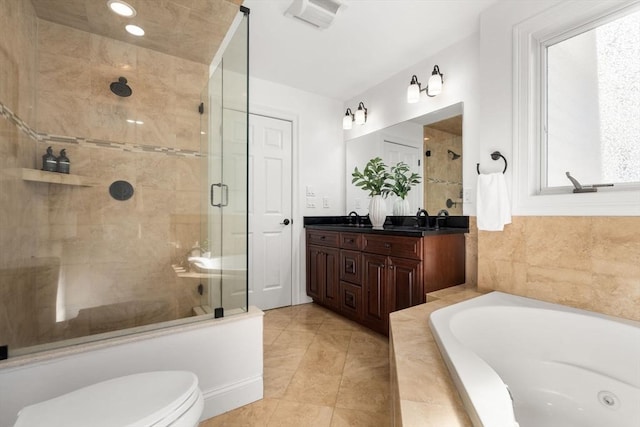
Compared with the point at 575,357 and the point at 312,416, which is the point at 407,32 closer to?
the point at 575,357

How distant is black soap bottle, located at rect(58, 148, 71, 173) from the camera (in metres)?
1.70

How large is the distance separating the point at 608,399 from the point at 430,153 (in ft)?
5.95

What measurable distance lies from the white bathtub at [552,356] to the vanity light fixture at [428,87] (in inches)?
63.1

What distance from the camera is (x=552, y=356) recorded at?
1267mm

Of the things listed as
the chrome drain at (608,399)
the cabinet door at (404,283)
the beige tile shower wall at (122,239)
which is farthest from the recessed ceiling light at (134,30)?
the chrome drain at (608,399)

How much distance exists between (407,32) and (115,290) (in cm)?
274

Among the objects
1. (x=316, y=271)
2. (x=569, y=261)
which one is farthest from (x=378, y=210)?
(x=569, y=261)

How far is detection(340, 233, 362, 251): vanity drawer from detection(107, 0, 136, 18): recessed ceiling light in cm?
210

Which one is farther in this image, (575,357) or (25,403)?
(575,357)

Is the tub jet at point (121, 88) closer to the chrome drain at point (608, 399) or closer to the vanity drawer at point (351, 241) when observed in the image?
the vanity drawer at point (351, 241)

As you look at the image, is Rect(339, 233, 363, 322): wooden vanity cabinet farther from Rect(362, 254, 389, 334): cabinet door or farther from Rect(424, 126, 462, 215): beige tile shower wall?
Rect(424, 126, 462, 215): beige tile shower wall

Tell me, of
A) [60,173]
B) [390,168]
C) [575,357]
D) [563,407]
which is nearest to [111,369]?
[60,173]

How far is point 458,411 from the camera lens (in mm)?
714

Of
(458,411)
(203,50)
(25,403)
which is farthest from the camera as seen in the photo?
(203,50)
